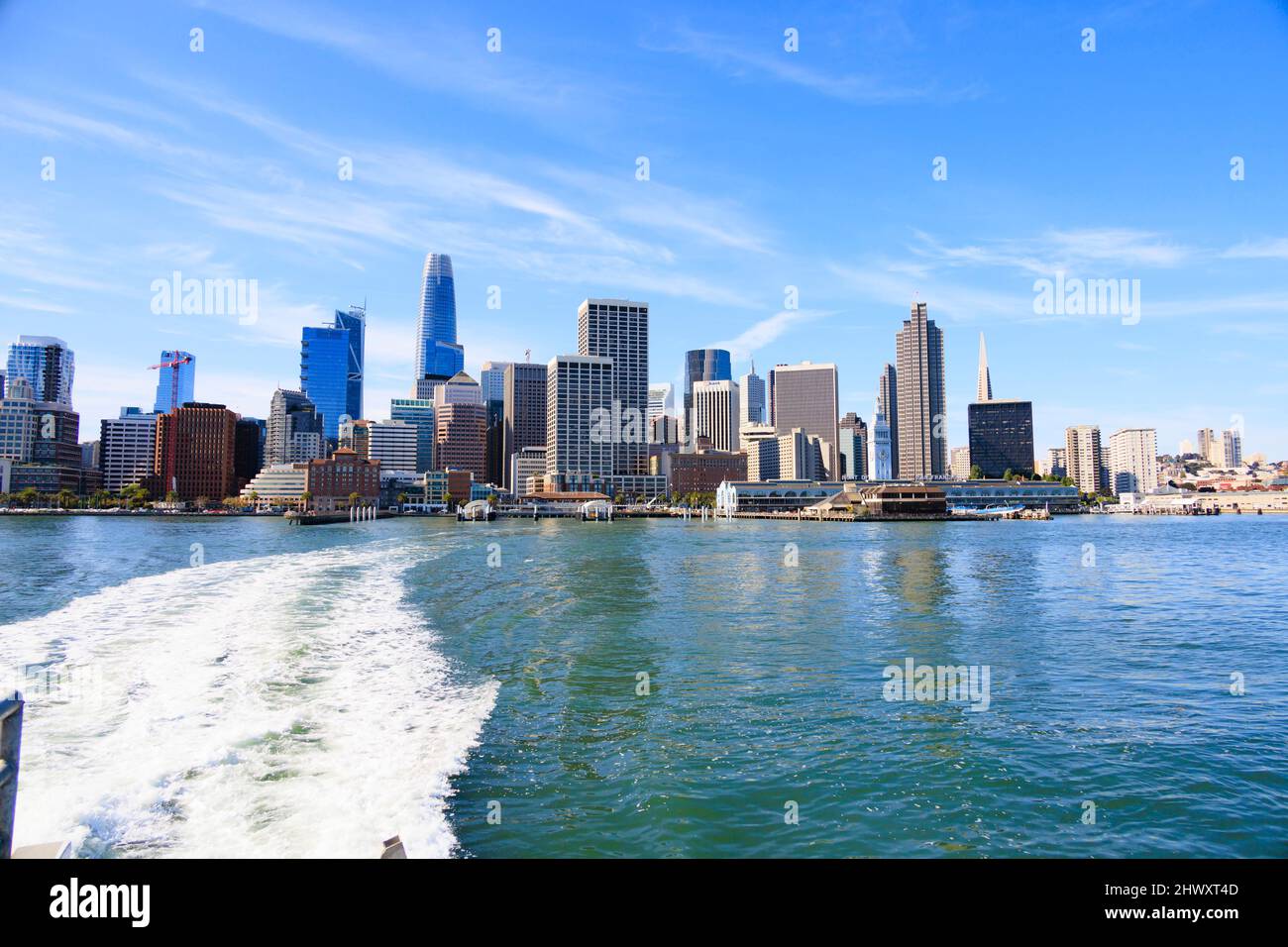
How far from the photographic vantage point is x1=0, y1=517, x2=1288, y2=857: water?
29.6 ft

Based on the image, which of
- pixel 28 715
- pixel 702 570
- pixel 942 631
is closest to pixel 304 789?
pixel 28 715

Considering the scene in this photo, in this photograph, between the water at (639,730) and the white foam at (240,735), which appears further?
the water at (639,730)

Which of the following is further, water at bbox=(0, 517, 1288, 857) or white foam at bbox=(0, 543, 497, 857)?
water at bbox=(0, 517, 1288, 857)

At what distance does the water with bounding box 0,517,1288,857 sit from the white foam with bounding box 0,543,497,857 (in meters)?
0.06

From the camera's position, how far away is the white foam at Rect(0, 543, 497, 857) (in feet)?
28.4

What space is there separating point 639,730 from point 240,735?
713 cm

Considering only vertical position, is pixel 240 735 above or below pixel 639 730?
above

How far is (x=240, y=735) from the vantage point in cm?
1205

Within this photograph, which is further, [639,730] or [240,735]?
[639,730]

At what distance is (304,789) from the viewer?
9.92 metres

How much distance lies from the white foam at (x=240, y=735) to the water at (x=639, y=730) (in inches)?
2.5

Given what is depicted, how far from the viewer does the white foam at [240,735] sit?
341 inches
